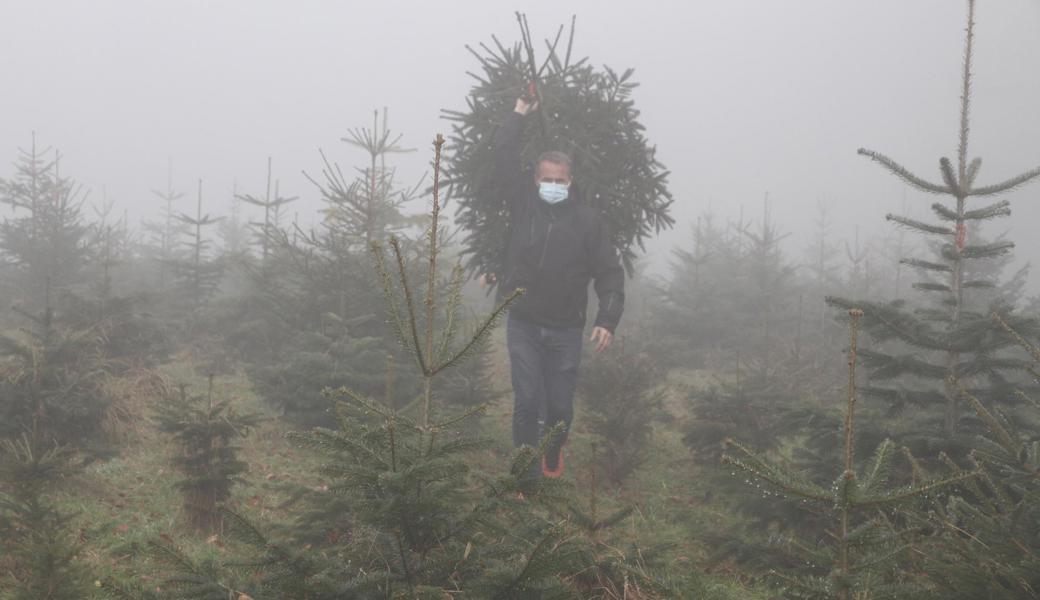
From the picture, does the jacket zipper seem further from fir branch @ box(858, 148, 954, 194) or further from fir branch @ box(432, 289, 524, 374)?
fir branch @ box(432, 289, 524, 374)

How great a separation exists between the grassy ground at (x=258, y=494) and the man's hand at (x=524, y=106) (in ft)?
10.3

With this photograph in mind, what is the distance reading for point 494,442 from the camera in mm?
2219

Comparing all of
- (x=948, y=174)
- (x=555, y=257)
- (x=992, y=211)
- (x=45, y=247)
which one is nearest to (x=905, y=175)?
(x=948, y=174)

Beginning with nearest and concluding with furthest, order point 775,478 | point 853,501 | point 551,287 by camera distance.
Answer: point 853,501 → point 775,478 → point 551,287

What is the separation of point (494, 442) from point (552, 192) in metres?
3.77

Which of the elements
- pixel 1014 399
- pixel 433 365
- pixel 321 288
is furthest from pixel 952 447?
pixel 321 288

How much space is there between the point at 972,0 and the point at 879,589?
12.8ft

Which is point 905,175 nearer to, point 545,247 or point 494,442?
point 545,247

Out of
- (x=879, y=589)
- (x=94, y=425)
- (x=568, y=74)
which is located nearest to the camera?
(x=879, y=589)

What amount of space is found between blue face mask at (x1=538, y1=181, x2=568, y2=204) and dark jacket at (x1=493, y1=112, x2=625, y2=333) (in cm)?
6

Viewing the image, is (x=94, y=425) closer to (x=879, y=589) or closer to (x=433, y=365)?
(x=433, y=365)

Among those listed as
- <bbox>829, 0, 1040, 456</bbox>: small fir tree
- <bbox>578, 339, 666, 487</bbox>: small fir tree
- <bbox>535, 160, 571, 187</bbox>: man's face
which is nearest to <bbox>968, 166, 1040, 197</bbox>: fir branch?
<bbox>829, 0, 1040, 456</bbox>: small fir tree

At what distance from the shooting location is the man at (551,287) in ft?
18.3

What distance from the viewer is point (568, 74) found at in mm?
6309
